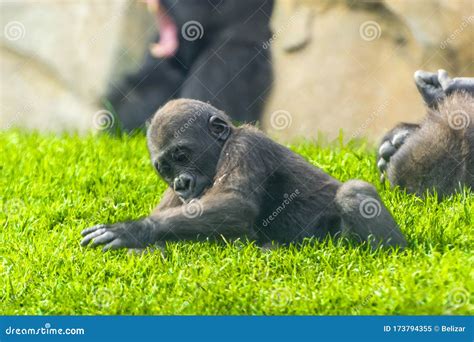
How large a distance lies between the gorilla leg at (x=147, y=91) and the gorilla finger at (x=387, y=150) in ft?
13.9

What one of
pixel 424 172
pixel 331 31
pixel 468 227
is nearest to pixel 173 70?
pixel 331 31

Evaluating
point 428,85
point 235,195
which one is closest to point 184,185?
point 235,195

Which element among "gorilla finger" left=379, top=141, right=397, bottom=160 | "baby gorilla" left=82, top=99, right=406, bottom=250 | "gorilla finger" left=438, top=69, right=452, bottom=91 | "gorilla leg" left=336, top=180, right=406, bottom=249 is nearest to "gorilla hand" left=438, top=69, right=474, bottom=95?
"gorilla finger" left=438, top=69, right=452, bottom=91

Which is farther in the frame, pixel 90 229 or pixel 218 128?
pixel 218 128

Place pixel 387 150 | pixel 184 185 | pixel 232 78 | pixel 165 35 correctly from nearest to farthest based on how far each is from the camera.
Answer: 1. pixel 184 185
2. pixel 387 150
3. pixel 232 78
4. pixel 165 35

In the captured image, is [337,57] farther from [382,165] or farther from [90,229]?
[90,229]

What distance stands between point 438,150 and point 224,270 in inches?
73.9

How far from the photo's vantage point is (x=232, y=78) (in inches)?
356

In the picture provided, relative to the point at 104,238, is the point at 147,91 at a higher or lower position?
lower

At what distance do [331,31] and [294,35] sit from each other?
0.46 metres

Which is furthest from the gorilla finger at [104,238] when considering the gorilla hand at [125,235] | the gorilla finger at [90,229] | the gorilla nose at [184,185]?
the gorilla nose at [184,185]

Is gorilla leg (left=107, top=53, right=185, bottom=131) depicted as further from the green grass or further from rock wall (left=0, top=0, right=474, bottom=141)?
the green grass

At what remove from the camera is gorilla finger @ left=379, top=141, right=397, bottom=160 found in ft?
19.6
